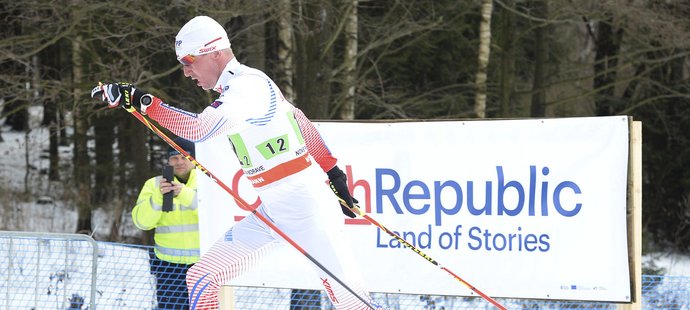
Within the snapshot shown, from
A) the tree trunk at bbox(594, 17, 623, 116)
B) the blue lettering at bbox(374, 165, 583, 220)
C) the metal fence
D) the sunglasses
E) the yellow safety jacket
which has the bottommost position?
the metal fence

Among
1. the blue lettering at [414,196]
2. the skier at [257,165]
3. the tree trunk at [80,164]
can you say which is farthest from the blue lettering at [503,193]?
the tree trunk at [80,164]

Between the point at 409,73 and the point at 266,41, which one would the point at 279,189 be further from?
the point at 409,73

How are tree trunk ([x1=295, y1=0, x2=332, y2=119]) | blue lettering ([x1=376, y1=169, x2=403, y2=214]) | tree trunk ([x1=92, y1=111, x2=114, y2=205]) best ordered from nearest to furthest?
blue lettering ([x1=376, y1=169, x2=403, y2=214]), tree trunk ([x1=295, y1=0, x2=332, y2=119]), tree trunk ([x1=92, y1=111, x2=114, y2=205])

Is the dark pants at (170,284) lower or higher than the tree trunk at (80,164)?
lower

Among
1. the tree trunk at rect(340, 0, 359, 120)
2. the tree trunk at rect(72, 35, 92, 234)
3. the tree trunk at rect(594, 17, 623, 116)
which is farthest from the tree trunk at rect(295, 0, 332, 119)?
the tree trunk at rect(594, 17, 623, 116)

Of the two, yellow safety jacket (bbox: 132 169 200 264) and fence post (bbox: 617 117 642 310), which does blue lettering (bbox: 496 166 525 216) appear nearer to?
fence post (bbox: 617 117 642 310)

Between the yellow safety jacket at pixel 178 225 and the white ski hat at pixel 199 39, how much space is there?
6.49ft

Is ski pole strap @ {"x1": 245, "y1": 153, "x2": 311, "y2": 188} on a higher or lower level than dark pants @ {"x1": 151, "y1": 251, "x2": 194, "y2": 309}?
higher

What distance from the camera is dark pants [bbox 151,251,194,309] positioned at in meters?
6.48

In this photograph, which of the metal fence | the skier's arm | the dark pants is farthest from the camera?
the metal fence

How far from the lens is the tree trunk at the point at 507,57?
583 inches

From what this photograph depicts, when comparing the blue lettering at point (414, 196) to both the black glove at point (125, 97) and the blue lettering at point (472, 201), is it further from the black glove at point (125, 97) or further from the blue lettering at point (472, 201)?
the black glove at point (125, 97)

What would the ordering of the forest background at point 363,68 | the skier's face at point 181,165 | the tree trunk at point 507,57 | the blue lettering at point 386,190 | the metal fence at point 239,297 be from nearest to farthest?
→ the blue lettering at point 386,190 < the skier's face at point 181,165 < the metal fence at point 239,297 < the forest background at point 363,68 < the tree trunk at point 507,57

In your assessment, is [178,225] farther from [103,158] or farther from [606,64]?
[103,158]
